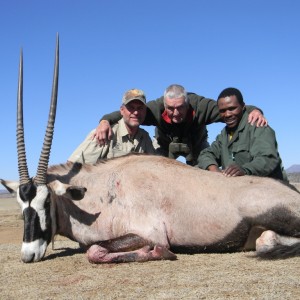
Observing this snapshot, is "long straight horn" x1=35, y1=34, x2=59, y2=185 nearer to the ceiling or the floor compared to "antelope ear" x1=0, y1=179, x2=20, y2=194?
nearer to the ceiling

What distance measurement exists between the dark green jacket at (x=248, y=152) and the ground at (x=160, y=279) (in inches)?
54.7

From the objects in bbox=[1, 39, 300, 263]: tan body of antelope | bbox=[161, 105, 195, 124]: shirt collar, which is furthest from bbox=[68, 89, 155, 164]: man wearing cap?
bbox=[1, 39, 300, 263]: tan body of antelope

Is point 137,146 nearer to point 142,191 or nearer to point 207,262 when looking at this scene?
point 142,191

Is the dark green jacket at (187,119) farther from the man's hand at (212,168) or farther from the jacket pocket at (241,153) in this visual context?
the man's hand at (212,168)

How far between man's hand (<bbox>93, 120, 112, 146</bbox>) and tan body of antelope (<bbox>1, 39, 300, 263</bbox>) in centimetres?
156

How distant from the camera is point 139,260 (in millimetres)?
5289

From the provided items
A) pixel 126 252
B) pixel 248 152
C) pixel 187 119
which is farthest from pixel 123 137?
pixel 126 252

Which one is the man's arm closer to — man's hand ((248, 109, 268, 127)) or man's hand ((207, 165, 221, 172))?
man's hand ((248, 109, 268, 127))

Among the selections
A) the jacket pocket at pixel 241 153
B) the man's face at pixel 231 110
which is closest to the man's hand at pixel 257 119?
the man's face at pixel 231 110

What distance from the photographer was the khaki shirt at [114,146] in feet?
25.6

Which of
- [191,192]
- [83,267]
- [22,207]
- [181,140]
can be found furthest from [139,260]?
[181,140]

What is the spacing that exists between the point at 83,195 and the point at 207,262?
5.92 ft

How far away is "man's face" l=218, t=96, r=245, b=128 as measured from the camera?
7340 millimetres

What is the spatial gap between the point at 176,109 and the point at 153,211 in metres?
2.80
